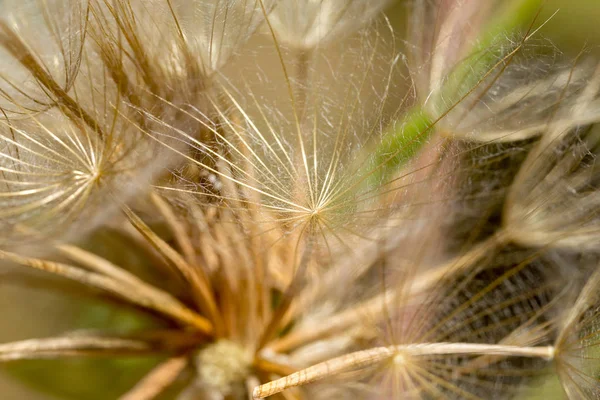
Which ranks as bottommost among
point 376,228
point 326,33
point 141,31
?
point 376,228

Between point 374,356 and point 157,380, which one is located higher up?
point 157,380

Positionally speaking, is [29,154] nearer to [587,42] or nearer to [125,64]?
[125,64]

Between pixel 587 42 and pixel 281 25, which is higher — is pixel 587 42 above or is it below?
below

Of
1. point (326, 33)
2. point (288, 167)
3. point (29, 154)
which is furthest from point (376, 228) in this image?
point (29, 154)

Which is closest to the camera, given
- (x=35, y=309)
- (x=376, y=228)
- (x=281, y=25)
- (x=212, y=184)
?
(x=212, y=184)

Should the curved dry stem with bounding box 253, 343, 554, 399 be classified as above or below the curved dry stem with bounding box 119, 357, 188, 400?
below

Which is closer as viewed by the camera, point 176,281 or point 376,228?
point 376,228

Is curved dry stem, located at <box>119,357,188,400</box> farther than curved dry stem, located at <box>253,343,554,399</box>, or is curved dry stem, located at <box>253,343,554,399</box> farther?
curved dry stem, located at <box>119,357,188,400</box>

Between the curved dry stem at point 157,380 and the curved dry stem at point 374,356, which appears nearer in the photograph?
the curved dry stem at point 374,356

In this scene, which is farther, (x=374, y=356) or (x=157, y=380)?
(x=157, y=380)

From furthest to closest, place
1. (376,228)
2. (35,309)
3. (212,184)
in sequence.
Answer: (35,309) < (376,228) < (212,184)

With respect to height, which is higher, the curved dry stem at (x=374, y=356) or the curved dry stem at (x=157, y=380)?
the curved dry stem at (x=157, y=380)
